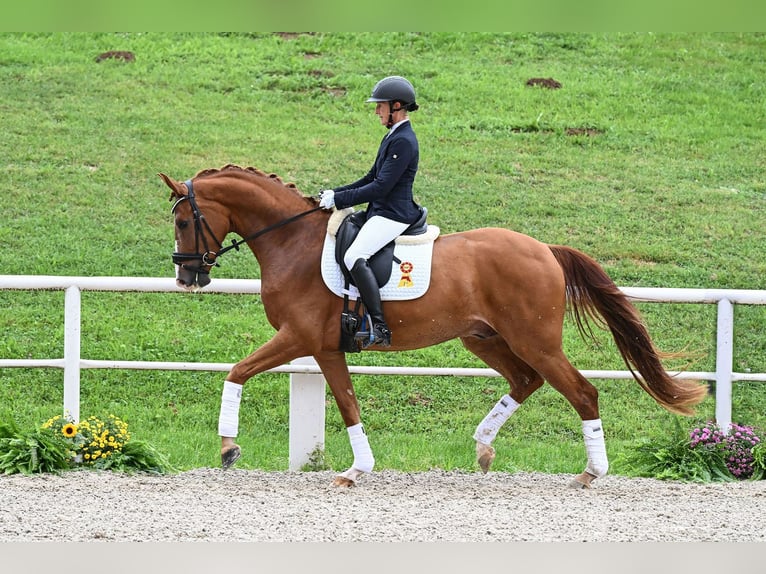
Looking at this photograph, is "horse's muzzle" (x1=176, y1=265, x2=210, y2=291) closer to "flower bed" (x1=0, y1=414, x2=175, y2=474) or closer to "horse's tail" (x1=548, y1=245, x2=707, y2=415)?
"flower bed" (x1=0, y1=414, x2=175, y2=474)

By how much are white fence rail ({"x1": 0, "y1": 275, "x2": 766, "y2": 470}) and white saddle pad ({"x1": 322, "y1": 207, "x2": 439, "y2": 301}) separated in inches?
37.9

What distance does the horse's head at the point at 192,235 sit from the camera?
7.39 meters

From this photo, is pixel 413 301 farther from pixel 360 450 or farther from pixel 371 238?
pixel 360 450

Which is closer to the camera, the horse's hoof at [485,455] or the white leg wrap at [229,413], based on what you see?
the white leg wrap at [229,413]

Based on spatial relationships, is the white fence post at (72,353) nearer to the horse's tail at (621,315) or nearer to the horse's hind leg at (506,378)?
the horse's hind leg at (506,378)

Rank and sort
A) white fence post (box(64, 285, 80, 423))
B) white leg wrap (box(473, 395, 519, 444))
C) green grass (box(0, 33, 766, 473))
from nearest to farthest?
white leg wrap (box(473, 395, 519, 444)) < white fence post (box(64, 285, 80, 423)) < green grass (box(0, 33, 766, 473))

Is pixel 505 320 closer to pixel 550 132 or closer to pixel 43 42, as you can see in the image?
pixel 550 132

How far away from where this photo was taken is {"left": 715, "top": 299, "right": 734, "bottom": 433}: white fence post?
8.18 meters

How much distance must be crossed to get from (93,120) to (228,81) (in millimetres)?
2874

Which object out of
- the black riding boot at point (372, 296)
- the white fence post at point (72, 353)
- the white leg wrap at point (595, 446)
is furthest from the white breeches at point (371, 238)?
the white fence post at point (72, 353)

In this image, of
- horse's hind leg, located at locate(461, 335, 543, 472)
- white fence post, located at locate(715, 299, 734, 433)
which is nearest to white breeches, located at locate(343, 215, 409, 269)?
horse's hind leg, located at locate(461, 335, 543, 472)

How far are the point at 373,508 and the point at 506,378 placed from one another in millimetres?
1557

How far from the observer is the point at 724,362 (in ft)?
26.9

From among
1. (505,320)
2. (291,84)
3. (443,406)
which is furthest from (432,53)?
(505,320)
